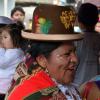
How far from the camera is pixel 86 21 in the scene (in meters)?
4.32

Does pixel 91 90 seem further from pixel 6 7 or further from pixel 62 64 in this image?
pixel 6 7

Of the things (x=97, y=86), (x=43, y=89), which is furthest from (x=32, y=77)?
(x=97, y=86)

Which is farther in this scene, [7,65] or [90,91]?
[7,65]

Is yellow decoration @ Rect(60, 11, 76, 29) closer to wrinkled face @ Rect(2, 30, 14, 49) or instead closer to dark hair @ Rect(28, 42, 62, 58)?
dark hair @ Rect(28, 42, 62, 58)

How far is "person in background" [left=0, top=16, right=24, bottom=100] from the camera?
152 inches

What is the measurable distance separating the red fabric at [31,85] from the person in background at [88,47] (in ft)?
6.88

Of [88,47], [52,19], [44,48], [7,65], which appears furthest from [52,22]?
[88,47]

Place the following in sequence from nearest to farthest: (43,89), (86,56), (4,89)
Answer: (43,89) < (4,89) < (86,56)

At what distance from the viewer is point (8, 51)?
12.8 ft

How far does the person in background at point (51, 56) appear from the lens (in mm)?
2149

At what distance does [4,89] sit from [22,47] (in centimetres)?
48

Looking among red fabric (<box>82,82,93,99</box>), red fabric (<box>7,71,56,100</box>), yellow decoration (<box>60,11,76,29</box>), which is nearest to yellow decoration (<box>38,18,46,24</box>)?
yellow decoration (<box>60,11,76,29</box>)

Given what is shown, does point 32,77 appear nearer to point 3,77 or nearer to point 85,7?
point 3,77

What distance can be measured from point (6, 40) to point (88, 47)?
92 cm
